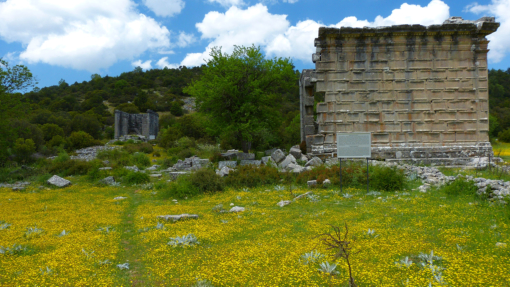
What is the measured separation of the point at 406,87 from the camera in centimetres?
1792

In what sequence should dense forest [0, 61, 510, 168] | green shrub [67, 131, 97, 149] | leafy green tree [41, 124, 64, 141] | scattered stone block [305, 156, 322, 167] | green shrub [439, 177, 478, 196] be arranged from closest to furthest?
green shrub [439, 177, 478, 196] → scattered stone block [305, 156, 322, 167] → dense forest [0, 61, 510, 168] → green shrub [67, 131, 97, 149] → leafy green tree [41, 124, 64, 141]

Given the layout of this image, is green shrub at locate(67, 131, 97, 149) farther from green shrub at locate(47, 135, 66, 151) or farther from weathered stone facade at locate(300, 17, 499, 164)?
weathered stone facade at locate(300, 17, 499, 164)

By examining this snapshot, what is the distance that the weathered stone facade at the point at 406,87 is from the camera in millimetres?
17766

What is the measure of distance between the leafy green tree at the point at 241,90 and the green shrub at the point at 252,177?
23.7 feet

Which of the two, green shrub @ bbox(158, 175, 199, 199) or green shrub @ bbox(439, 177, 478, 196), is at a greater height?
green shrub @ bbox(439, 177, 478, 196)

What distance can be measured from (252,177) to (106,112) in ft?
192

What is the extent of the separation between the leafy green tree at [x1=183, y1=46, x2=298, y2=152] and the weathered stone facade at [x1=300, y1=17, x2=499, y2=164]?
4.98m

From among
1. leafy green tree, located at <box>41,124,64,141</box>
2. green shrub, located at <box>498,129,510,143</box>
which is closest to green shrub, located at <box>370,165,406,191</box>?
green shrub, located at <box>498,129,510,143</box>

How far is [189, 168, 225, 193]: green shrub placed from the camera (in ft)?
41.7

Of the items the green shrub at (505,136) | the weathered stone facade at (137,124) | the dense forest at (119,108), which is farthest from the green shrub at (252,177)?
the weathered stone facade at (137,124)

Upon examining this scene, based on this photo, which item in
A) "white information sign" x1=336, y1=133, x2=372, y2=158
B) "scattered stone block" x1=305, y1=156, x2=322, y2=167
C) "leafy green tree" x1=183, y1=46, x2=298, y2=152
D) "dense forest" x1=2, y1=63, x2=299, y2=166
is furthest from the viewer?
"dense forest" x1=2, y1=63, x2=299, y2=166

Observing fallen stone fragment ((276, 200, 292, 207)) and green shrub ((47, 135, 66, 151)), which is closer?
fallen stone fragment ((276, 200, 292, 207))

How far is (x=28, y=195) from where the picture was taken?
1296 centimetres

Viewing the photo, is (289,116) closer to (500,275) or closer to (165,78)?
(500,275)
